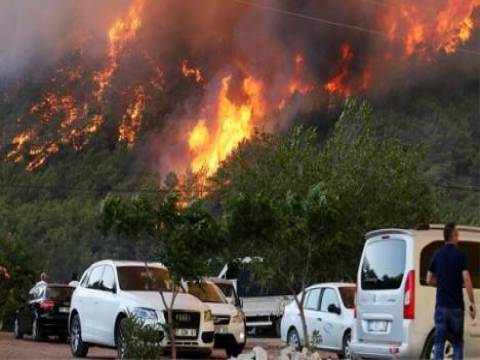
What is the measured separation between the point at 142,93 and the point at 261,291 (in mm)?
61777

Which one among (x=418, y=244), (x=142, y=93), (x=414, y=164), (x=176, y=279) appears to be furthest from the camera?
(x=142, y=93)

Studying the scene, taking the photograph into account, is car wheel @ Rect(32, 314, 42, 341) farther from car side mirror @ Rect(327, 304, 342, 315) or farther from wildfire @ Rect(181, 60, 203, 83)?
wildfire @ Rect(181, 60, 203, 83)

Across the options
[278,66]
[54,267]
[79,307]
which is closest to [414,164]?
[79,307]

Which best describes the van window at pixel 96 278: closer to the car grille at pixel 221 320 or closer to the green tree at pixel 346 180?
the car grille at pixel 221 320

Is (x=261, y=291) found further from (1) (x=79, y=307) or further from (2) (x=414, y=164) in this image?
(1) (x=79, y=307)

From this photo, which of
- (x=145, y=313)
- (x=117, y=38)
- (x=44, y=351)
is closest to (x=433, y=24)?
(x=117, y=38)

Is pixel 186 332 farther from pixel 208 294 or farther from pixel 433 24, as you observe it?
pixel 433 24

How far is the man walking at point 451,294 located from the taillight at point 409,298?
128cm

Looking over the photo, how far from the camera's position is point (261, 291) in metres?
37.9

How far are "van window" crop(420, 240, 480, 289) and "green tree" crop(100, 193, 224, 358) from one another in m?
3.84

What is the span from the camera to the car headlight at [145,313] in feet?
60.4

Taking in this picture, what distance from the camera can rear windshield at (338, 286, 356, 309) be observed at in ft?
68.0

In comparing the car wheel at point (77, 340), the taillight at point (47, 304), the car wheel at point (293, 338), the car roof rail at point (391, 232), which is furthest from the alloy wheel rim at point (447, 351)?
the taillight at point (47, 304)

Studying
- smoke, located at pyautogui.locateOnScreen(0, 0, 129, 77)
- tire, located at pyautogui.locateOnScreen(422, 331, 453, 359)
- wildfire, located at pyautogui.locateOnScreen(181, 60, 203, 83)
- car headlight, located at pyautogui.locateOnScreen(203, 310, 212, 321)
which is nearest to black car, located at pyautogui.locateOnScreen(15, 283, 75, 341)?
car headlight, located at pyautogui.locateOnScreen(203, 310, 212, 321)
